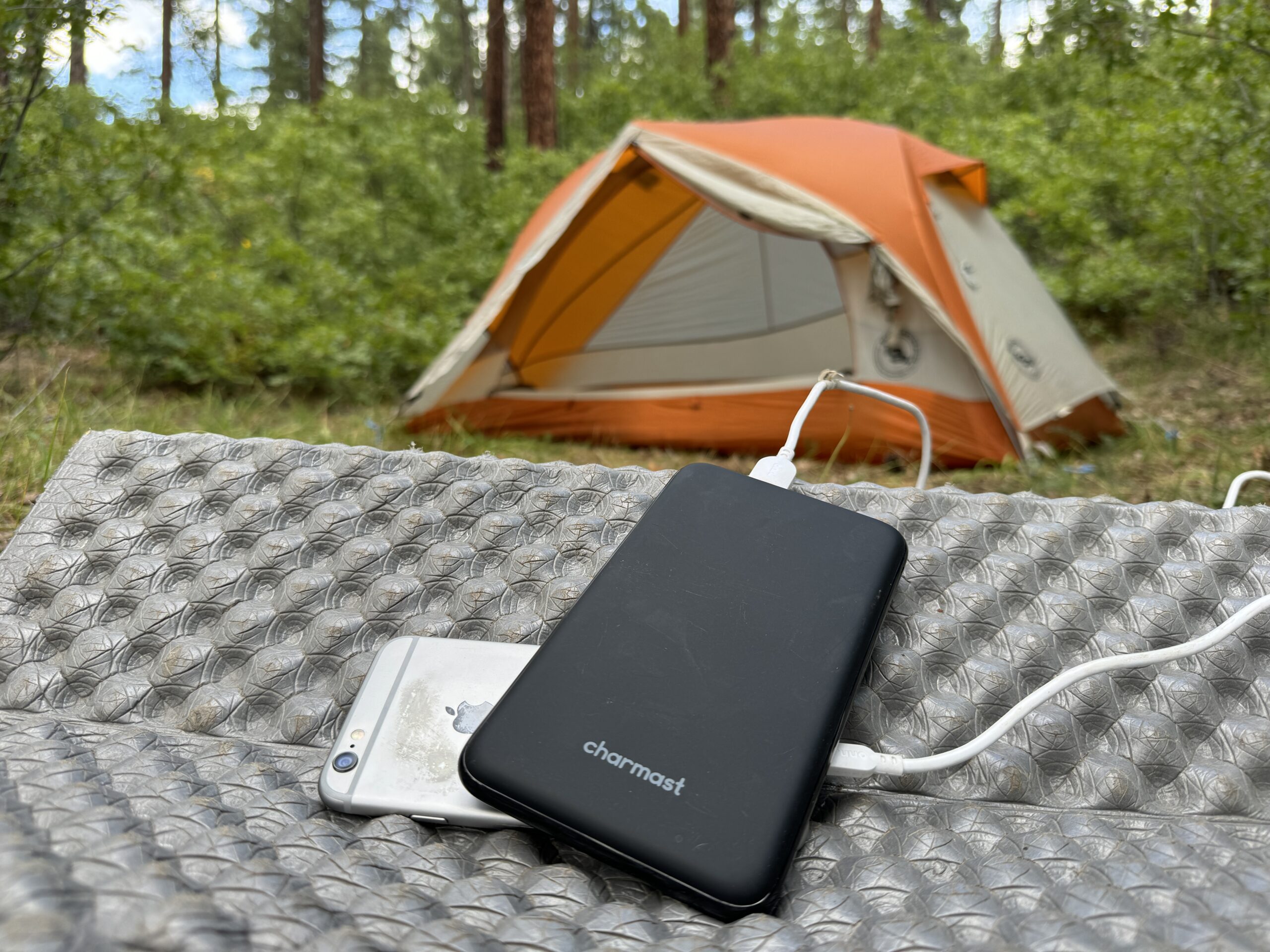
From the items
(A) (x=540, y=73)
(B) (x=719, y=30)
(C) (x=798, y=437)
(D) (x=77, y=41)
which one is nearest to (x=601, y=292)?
(D) (x=77, y=41)

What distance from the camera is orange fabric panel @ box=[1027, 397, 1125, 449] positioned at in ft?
9.71

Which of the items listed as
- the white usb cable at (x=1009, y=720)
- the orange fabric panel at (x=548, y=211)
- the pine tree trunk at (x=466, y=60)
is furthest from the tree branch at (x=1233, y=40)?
the pine tree trunk at (x=466, y=60)

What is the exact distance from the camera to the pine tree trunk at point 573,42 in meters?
12.6

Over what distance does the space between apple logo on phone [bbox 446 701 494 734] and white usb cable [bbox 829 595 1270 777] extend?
0.27m

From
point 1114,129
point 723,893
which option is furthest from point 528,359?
point 1114,129

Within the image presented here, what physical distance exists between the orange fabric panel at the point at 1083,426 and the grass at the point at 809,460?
0.06 m

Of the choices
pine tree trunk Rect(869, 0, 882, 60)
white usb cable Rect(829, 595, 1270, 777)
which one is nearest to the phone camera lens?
white usb cable Rect(829, 595, 1270, 777)

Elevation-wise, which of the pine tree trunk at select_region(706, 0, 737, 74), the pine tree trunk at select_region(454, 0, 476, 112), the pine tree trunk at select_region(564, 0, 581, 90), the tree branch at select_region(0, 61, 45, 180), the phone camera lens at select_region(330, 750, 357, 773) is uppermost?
the pine tree trunk at select_region(454, 0, 476, 112)

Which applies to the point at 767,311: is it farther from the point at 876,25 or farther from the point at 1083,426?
the point at 876,25

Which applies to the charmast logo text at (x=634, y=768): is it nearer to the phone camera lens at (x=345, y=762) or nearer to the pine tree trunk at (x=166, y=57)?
the phone camera lens at (x=345, y=762)

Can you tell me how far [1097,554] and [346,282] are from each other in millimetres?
3867

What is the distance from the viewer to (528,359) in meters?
3.41

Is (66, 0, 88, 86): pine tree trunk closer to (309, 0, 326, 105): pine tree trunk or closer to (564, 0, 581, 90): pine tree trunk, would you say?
(309, 0, 326, 105): pine tree trunk

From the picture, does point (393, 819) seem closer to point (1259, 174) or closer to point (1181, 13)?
point (1181, 13)
